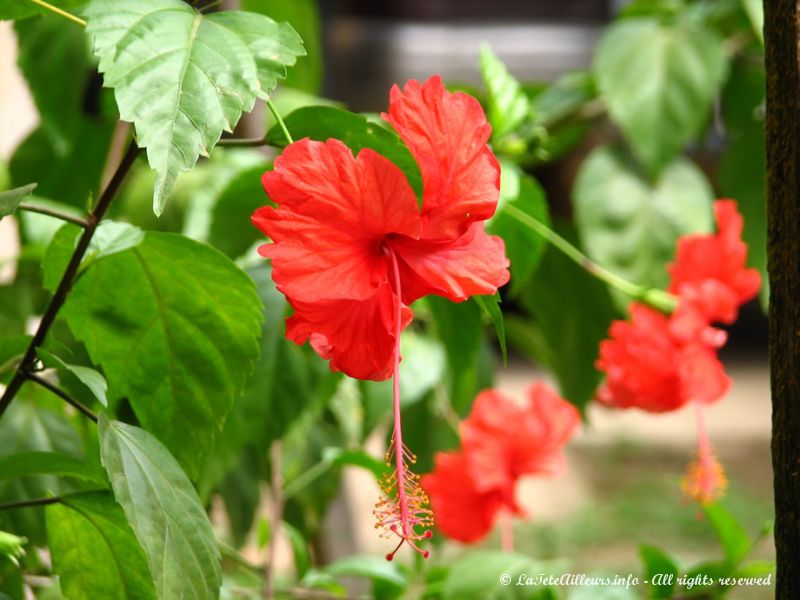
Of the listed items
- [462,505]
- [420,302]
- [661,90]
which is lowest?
[462,505]

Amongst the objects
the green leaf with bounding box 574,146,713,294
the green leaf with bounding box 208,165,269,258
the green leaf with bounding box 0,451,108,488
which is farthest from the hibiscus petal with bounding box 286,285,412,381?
the green leaf with bounding box 574,146,713,294

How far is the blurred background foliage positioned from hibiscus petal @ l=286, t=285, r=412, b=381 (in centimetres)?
5

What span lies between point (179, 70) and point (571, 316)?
21.8 inches

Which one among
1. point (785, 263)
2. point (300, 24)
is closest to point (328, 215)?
point (785, 263)

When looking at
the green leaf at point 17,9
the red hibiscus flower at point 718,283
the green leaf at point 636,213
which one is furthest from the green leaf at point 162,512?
the green leaf at point 636,213

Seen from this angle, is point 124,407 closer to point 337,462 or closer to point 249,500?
point 337,462

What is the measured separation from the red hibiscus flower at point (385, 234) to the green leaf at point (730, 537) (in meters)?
0.30

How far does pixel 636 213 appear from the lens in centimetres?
81

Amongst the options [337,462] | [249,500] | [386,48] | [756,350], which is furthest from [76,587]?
[756,350]

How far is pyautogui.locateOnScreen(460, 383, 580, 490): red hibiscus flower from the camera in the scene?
26.1 inches

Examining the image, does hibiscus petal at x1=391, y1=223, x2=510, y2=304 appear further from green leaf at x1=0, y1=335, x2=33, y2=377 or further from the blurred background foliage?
green leaf at x1=0, y1=335, x2=33, y2=377

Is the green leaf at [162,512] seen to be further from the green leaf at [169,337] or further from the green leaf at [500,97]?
the green leaf at [500,97]

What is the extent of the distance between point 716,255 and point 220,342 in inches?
12.7

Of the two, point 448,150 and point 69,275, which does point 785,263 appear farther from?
point 69,275
